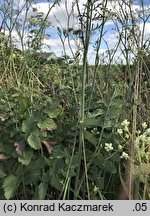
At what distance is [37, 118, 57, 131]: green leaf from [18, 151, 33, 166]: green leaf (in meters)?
0.14

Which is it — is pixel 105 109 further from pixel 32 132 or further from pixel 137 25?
pixel 137 25

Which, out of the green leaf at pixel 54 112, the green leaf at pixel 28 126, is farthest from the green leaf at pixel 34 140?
the green leaf at pixel 54 112

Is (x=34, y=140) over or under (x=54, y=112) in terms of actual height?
under

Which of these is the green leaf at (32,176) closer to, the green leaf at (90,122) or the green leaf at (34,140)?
the green leaf at (34,140)

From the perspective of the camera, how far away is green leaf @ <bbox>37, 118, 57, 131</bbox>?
245cm

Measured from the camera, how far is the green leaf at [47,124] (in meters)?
2.45

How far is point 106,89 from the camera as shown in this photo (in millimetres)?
2992

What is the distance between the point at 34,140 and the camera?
7.89 ft

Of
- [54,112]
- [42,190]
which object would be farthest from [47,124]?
[42,190]

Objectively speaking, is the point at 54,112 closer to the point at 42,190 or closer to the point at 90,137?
the point at 90,137

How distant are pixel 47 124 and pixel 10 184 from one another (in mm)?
352

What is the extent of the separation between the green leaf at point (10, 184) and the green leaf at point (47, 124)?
0.29m

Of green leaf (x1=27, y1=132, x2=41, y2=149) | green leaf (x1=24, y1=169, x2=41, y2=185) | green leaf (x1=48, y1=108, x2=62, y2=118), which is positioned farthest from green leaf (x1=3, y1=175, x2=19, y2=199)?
green leaf (x1=48, y1=108, x2=62, y2=118)

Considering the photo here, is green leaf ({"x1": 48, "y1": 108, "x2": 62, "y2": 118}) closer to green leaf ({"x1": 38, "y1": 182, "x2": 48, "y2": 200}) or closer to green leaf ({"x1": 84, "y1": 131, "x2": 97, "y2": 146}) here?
green leaf ({"x1": 84, "y1": 131, "x2": 97, "y2": 146})
